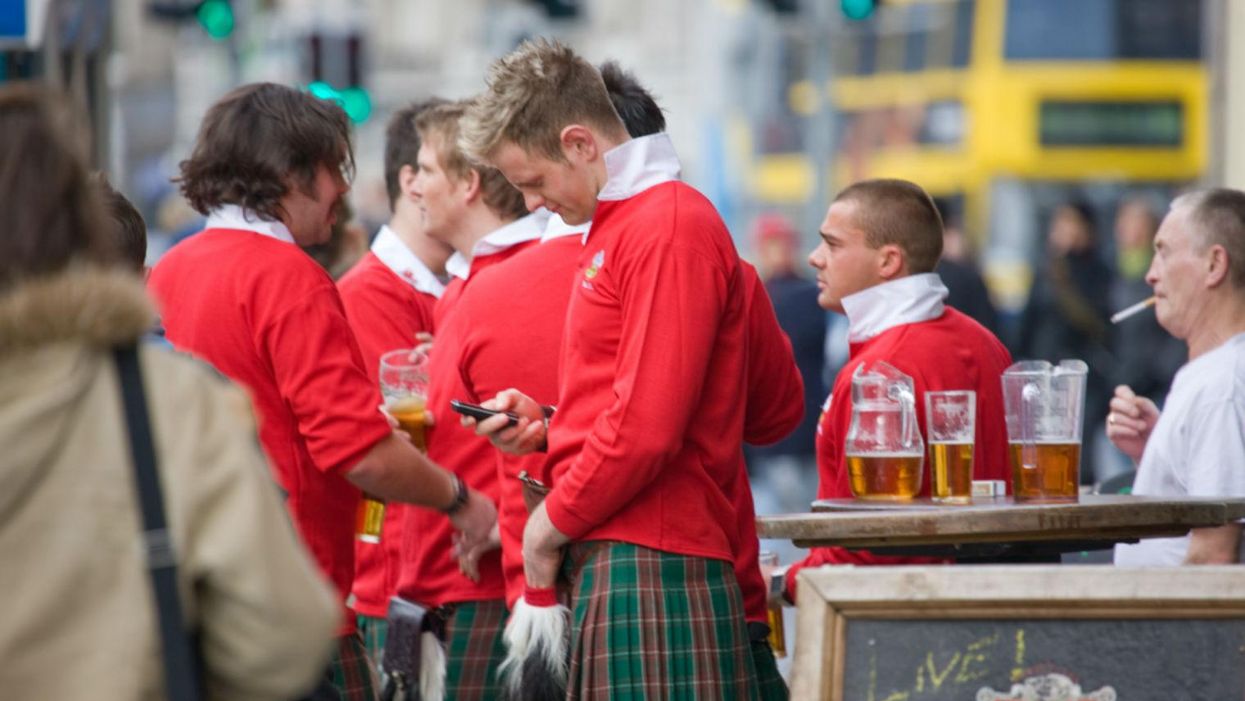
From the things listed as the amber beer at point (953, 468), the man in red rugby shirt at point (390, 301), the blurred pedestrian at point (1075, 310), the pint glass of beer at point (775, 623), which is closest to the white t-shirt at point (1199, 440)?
the amber beer at point (953, 468)

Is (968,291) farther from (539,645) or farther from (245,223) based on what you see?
(245,223)

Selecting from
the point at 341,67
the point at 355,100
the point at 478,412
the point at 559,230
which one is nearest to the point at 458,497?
the point at 478,412

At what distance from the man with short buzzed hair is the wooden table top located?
2.14 feet

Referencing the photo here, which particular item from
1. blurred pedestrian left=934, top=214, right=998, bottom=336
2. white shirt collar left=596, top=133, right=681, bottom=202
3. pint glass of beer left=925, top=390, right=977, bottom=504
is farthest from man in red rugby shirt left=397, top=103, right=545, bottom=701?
blurred pedestrian left=934, top=214, right=998, bottom=336

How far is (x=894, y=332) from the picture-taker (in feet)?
15.6

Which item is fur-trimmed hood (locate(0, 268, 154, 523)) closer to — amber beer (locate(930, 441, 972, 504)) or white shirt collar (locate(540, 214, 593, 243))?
amber beer (locate(930, 441, 972, 504))

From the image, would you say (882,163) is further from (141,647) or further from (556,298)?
(141,647)

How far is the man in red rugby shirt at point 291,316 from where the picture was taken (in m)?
4.26

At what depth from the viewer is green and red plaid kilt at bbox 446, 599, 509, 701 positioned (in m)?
5.22

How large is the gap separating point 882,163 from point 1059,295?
7.81 meters

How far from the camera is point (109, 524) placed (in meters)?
2.62

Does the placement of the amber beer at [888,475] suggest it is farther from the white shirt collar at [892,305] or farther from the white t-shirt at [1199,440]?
the white t-shirt at [1199,440]

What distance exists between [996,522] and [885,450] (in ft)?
2.01

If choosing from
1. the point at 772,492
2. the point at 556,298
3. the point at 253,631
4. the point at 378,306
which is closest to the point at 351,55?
the point at 772,492
